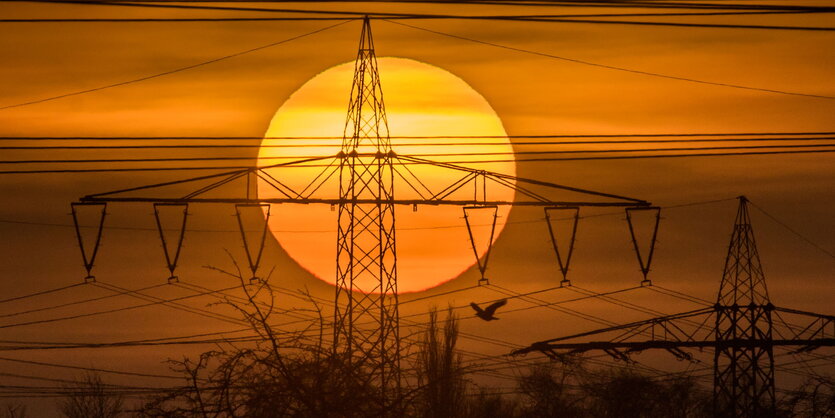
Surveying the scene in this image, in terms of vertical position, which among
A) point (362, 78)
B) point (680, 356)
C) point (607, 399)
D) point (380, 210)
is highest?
point (362, 78)

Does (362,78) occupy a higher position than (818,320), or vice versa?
(362,78)

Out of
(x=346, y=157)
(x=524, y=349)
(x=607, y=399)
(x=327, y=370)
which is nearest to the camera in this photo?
(x=327, y=370)

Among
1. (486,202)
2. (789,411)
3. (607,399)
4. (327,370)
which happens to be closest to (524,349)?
(486,202)

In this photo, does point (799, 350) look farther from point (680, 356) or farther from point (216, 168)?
point (216, 168)

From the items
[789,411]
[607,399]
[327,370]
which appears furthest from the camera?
[607,399]

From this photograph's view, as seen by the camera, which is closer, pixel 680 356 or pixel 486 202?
pixel 486 202

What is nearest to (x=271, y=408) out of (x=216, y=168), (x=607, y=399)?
(x=216, y=168)

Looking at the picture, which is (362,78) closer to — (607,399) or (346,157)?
(346,157)

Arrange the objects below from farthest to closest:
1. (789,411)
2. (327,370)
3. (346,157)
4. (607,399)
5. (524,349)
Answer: (607,399) < (789,411) < (524,349) < (346,157) < (327,370)

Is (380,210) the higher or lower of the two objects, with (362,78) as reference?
lower
